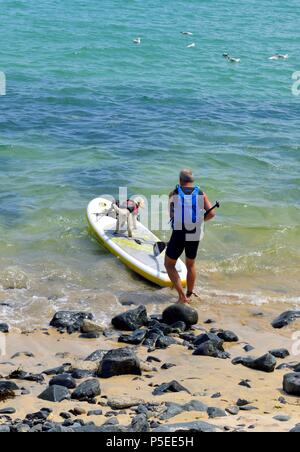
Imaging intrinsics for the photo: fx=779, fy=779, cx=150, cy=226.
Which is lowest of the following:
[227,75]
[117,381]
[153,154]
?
[117,381]

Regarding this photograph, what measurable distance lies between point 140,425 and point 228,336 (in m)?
3.49

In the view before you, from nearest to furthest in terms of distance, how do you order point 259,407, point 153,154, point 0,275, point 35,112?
1. point 259,407
2. point 0,275
3. point 153,154
4. point 35,112

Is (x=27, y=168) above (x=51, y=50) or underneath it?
underneath

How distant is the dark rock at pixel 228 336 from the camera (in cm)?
968

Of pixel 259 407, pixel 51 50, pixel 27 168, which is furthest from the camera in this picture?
pixel 51 50

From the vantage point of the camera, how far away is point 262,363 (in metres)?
8.54

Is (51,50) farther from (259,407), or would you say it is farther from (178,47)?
(259,407)

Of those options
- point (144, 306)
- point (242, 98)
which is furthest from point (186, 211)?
point (242, 98)

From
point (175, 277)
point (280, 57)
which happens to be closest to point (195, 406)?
point (175, 277)

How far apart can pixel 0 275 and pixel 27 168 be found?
19.1 feet

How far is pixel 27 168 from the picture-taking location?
17438 millimetres

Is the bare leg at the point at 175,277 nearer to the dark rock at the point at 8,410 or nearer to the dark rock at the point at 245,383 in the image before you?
the dark rock at the point at 245,383

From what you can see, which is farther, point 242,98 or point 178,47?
point 178,47

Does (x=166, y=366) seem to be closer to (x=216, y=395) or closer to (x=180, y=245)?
(x=216, y=395)
